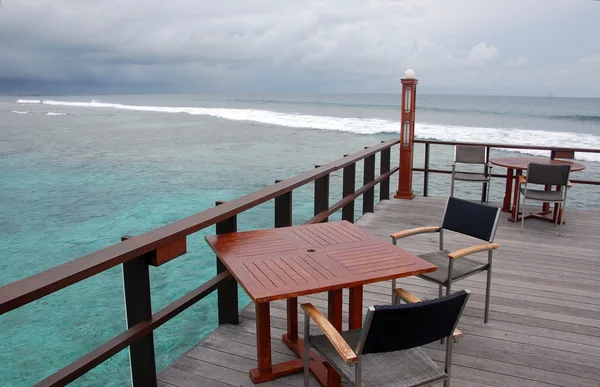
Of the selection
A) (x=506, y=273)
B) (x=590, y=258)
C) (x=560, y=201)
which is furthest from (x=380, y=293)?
(x=560, y=201)

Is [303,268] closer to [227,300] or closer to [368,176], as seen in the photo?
[227,300]

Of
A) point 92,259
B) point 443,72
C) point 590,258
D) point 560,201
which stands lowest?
point 590,258

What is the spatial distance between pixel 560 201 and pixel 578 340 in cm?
251

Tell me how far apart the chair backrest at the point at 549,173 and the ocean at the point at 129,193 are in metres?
3.52

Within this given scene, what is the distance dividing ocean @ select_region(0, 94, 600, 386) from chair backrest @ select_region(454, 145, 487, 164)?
3.42 metres

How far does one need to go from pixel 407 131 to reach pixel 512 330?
3.89 metres

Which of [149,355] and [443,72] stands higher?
[443,72]

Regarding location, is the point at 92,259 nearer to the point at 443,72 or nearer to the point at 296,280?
the point at 296,280

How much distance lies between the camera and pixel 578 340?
2762 mm

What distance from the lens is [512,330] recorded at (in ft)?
9.45

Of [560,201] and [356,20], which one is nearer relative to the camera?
[560,201]

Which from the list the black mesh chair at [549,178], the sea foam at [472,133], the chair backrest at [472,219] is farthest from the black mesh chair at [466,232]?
the sea foam at [472,133]

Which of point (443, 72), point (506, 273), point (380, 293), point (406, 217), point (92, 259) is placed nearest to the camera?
point (92, 259)

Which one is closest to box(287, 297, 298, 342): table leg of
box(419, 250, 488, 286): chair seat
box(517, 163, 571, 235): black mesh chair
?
box(419, 250, 488, 286): chair seat
